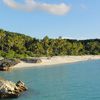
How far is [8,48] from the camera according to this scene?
149625 millimetres

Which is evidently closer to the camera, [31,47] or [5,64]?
[5,64]

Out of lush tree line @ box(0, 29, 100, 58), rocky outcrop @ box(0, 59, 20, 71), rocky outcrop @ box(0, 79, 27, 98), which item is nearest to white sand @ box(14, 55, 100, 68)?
rocky outcrop @ box(0, 59, 20, 71)

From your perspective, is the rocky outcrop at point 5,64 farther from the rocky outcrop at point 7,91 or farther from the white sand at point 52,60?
the rocky outcrop at point 7,91

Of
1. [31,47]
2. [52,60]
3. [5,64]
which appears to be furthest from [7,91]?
[31,47]

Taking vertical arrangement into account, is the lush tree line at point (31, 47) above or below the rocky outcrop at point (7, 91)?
above

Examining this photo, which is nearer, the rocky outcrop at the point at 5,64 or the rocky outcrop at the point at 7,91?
the rocky outcrop at the point at 7,91

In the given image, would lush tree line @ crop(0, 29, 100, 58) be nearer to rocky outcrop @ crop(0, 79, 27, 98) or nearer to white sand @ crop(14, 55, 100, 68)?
white sand @ crop(14, 55, 100, 68)

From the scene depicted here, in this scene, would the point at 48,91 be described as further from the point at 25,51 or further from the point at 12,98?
the point at 25,51

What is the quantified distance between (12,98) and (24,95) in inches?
95.3

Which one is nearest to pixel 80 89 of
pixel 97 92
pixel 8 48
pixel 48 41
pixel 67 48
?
pixel 97 92

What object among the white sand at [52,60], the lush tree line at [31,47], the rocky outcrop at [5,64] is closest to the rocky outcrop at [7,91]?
the rocky outcrop at [5,64]

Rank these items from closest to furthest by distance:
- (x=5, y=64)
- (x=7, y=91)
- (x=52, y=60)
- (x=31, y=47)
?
(x=7, y=91) → (x=5, y=64) → (x=52, y=60) → (x=31, y=47)

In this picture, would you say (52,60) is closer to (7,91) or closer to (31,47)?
(31,47)

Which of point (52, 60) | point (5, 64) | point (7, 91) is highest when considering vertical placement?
point (52, 60)
